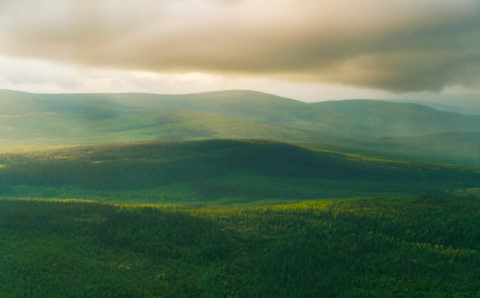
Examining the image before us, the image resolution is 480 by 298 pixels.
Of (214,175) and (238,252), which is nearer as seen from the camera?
(238,252)

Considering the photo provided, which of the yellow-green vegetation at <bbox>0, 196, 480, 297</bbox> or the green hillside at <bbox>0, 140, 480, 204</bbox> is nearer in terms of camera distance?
the yellow-green vegetation at <bbox>0, 196, 480, 297</bbox>

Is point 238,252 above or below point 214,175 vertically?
above

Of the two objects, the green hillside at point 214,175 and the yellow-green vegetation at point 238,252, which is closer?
the yellow-green vegetation at point 238,252

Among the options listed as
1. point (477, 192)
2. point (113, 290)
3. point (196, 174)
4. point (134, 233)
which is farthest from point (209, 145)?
point (113, 290)
